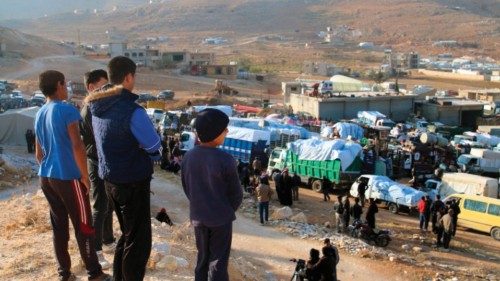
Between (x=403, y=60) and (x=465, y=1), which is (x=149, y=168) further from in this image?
(x=465, y=1)

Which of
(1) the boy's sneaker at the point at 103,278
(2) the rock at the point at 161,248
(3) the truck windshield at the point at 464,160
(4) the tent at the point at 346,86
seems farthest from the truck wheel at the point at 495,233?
(4) the tent at the point at 346,86

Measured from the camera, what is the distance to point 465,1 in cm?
19525

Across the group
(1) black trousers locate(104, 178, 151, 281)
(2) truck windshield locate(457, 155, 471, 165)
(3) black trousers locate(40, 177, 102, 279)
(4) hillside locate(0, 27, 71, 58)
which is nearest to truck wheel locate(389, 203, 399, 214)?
(2) truck windshield locate(457, 155, 471, 165)

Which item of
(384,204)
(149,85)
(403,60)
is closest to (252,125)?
(384,204)

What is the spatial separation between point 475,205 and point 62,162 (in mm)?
14554

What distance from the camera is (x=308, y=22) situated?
178375mm

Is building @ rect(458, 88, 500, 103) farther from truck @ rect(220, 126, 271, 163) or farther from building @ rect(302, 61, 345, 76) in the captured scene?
building @ rect(302, 61, 345, 76)

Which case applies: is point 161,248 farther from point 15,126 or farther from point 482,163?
point 482,163

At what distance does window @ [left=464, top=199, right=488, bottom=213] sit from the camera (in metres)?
16.4

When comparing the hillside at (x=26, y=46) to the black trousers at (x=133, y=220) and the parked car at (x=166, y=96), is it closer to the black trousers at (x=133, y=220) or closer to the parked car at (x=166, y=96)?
the parked car at (x=166, y=96)

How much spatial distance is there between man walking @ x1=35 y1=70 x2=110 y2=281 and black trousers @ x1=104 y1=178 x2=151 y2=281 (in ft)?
1.61

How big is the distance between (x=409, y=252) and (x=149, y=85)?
50708mm

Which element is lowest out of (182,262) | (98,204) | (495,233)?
(495,233)

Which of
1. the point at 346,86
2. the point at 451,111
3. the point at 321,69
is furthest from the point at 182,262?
the point at 321,69
